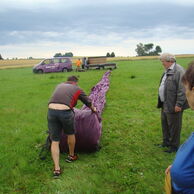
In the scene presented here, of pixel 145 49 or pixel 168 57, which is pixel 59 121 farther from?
pixel 145 49

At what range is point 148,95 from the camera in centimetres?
1186

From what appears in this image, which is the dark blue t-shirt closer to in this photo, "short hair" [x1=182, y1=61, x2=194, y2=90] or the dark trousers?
"short hair" [x1=182, y1=61, x2=194, y2=90]

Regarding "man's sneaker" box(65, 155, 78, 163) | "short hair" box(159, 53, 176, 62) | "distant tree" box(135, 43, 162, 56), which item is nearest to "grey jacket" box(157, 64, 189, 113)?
"short hair" box(159, 53, 176, 62)

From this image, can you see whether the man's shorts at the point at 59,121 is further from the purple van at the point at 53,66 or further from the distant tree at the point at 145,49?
the distant tree at the point at 145,49

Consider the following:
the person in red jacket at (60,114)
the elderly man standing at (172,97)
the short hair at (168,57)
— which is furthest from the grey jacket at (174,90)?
the person in red jacket at (60,114)

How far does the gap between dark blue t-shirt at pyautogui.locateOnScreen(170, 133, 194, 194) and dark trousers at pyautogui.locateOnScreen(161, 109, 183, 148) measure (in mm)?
3358

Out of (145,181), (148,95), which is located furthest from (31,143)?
(148,95)

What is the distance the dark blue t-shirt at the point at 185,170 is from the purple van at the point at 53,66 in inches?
1063

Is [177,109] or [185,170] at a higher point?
[185,170]

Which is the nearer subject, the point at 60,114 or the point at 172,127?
the point at 60,114

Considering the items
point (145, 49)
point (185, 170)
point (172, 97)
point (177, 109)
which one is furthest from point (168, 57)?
point (145, 49)

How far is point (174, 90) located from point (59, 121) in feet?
7.13

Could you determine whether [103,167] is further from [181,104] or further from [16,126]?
[16,126]

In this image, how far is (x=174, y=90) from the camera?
472 cm
